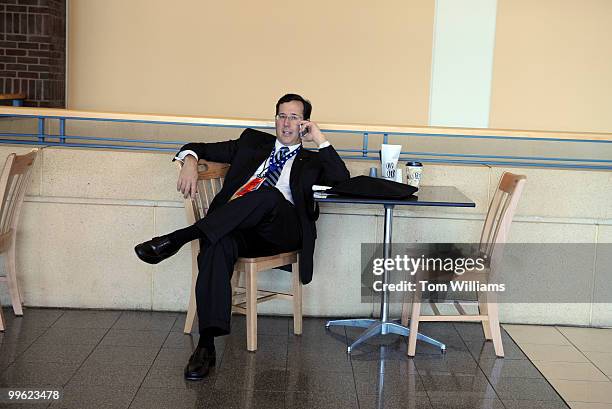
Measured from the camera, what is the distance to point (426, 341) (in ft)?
13.6

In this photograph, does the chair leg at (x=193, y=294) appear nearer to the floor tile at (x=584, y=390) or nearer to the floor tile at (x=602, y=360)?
the floor tile at (x=584, y=390)

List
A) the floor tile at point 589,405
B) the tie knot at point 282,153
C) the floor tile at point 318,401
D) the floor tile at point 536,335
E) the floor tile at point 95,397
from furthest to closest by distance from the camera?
the floor tile at point 536,335 → the tie knot at point 282,153 → the floor tile at point 589,405 → the floor tile at point 318,401 → the floor tile at point 95,397

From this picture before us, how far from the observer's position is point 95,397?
3295 millimetres

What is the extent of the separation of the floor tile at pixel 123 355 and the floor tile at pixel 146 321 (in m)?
0.35

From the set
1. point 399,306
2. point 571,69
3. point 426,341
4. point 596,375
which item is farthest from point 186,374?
point 571,69

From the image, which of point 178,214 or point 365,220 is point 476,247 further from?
point 178,214

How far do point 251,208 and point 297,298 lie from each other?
611 millimetres

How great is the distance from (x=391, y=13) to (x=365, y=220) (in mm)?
3027

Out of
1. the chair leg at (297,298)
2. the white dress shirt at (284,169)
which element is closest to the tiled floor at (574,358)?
the chair leg at (297,298)

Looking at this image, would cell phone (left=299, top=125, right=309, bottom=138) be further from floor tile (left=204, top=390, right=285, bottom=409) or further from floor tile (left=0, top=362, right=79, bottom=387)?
floor tile (left=0, top=362, right=79, bottom=387)

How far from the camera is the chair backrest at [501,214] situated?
12.8ft

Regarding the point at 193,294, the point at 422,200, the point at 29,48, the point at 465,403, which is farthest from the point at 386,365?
the point at 29,48

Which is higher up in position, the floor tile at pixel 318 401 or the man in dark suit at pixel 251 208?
the man in dark suit at pixel 251 208

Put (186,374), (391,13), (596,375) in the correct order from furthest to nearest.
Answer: (391,13), (596,375), (186,374)
